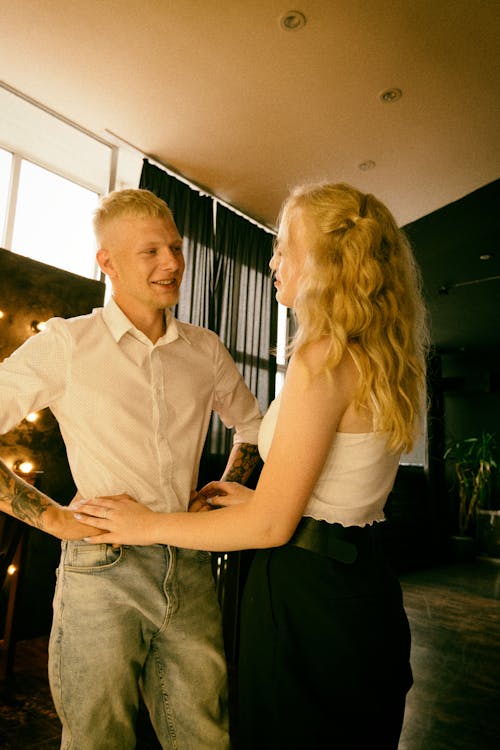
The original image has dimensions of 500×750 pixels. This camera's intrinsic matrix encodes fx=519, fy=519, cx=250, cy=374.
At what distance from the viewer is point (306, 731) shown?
3.05ft

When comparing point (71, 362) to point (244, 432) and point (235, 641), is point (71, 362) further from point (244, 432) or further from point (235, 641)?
point (235, 641)

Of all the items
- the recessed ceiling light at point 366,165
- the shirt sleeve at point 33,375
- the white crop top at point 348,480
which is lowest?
the white crop top at point 348,480

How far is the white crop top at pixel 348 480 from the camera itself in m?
1.00

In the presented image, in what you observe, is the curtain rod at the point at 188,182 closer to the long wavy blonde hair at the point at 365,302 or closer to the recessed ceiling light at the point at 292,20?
the recessed ceiling light at the point at 292,20

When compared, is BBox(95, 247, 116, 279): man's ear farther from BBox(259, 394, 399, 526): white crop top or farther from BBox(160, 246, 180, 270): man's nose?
BBox(259, 394, 399, 526): white crop top

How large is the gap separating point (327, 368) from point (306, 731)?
651mm

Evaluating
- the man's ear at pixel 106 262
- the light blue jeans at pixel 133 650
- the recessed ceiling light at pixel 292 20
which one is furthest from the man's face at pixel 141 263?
the recessed ceiling light at pixel 292 20

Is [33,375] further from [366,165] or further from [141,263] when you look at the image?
[366,165]

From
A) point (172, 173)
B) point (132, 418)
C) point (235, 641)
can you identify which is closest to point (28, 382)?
point (132, 418)

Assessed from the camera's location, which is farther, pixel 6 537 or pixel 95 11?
pixel 95 11

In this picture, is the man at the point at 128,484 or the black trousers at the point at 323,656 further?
the man at the point at 128,484

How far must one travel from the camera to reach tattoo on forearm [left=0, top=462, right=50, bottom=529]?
3.63 ft

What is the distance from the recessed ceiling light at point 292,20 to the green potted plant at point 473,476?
6521mm

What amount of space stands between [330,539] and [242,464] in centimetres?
68
